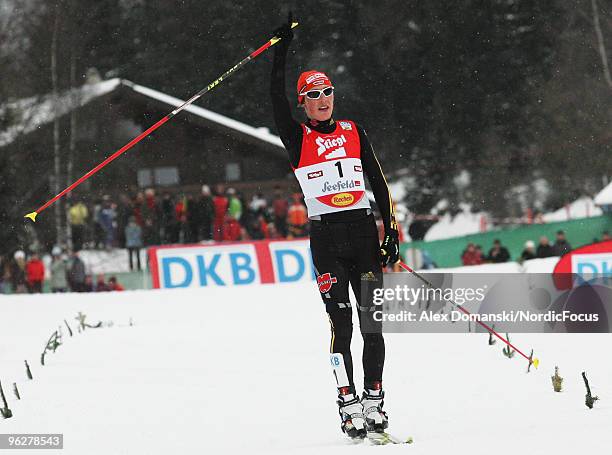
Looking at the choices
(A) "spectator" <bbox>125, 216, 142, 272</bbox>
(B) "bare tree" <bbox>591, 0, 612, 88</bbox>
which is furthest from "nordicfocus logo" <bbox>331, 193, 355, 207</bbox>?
(B) "bare tree" <bbox>591, 0, 612, 88</bbox>

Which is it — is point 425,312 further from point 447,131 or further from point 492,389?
point 447,131

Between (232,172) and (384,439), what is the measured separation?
2382cm

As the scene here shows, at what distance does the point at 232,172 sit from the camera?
28297 millimetres

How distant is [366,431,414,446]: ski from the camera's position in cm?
470

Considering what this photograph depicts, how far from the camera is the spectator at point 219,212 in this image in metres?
19.9

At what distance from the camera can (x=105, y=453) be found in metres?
4.83

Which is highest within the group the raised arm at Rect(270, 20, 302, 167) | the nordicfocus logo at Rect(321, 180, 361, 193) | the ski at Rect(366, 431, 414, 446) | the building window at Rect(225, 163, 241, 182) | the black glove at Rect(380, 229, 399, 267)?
the building window at Rect(225, 163, 241, 182)

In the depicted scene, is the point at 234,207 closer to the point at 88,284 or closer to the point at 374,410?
the point at 88,284

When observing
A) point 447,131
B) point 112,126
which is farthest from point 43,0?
point 447,131

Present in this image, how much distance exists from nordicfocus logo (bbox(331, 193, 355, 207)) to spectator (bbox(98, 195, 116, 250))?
678 inches

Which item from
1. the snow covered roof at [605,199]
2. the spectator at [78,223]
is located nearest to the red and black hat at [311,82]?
the snow covered roof at [605,199]

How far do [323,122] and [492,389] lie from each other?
6.45 feet

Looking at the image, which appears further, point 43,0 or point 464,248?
point 43,0

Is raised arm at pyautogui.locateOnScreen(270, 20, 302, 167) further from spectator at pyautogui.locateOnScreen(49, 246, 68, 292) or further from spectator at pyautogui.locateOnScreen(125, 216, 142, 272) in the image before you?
spectator at pyautogui.locateOnScreen(125, 216, 142, 272)
